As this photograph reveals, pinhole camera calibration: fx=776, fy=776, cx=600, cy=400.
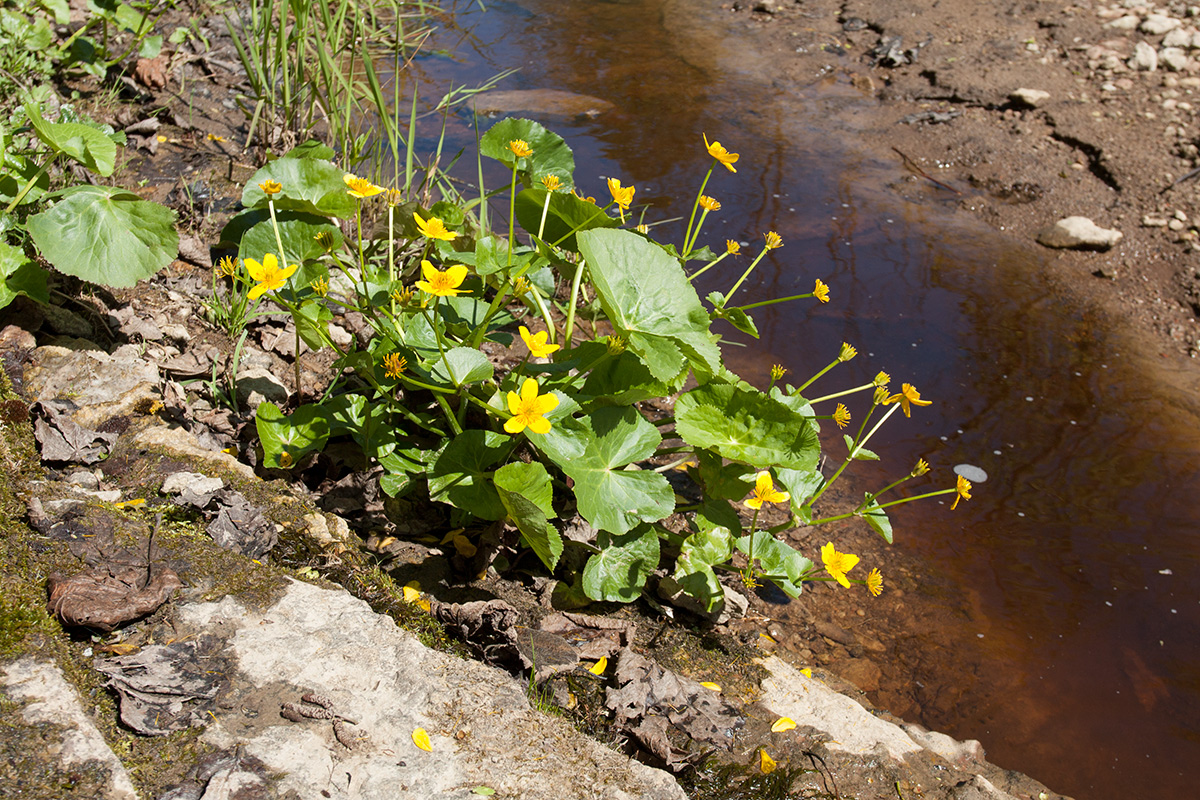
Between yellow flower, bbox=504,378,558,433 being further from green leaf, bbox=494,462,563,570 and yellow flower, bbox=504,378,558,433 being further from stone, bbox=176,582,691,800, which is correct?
stone, bbox=176,582,691,800

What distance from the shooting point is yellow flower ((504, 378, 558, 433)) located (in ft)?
4.86

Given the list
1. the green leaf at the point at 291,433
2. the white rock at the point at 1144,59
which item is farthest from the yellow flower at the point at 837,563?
the white rock at the point at 1144,59

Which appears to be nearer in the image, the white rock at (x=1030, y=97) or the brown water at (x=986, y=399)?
the brown water at (x=986, y=399)

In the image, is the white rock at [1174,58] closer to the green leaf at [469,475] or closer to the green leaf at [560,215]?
the green leaf at [560,215]

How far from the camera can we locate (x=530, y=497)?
1.63m

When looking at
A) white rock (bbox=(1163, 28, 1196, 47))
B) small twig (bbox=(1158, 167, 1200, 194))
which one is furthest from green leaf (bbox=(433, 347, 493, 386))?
white rock (bbox=(1163, 28, 1196, 47))

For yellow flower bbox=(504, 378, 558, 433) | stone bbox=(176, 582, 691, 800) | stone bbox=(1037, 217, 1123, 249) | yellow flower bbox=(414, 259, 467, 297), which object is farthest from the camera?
stone bbox=(1037, 217, 1123, 249)

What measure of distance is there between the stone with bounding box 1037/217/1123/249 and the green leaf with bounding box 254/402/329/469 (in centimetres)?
407

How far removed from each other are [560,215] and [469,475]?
84 centimetres

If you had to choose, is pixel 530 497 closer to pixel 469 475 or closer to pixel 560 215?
pixel 469 475

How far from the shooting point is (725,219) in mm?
4309

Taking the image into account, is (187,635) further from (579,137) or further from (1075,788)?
(579,137)

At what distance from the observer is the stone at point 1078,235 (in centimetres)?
421

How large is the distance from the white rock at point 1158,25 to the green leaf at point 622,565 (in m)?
5.80
